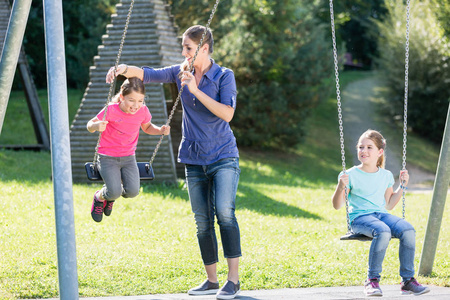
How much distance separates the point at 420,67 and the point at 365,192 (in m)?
24.5

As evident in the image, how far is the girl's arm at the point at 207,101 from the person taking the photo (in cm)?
473

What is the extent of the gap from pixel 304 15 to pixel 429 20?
5.93m

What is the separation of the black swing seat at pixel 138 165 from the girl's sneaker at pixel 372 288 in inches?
84.2

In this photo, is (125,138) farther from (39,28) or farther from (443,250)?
(39,28)

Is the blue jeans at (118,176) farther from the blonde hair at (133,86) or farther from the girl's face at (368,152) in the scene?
the girl's face at (368,152)

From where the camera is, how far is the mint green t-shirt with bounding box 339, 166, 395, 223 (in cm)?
525

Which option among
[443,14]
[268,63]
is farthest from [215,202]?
[443,14]

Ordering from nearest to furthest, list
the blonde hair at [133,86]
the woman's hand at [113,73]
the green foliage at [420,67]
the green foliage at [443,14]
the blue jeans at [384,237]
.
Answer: the blue jeans at [384,237]
the woman's hand at [113,73]
the blonde hair at [133,86]
the green foliage at [443,14]
the green foliage at [420,67]

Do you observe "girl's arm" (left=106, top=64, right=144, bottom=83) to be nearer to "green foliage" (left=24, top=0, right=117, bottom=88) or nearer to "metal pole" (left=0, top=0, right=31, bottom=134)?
"metal pole" (left=0, top=0, right=31, bottom=134)

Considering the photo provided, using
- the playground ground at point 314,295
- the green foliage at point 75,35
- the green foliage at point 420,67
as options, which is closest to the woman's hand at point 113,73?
the playground ground at point 314,295

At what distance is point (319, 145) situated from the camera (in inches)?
1097

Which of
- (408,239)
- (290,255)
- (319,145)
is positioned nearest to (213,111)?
(408,239)

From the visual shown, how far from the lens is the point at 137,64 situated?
502 inches

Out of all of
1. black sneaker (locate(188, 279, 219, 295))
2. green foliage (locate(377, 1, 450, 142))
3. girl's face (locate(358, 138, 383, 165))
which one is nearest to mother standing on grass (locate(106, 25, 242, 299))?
black sneaker (locate(188, 279, 219, 295))
